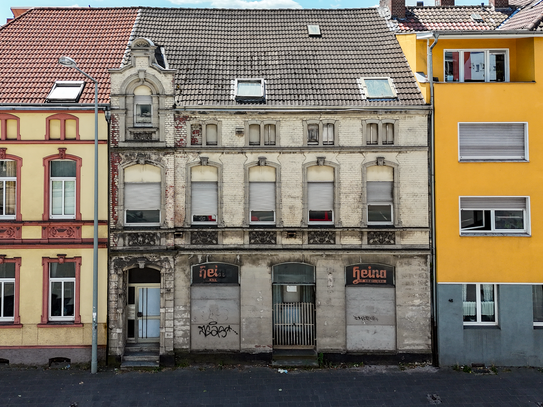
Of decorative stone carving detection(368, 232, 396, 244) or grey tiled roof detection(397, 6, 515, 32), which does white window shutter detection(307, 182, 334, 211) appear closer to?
decorative stone carving detection(368, 232, 396, 244)

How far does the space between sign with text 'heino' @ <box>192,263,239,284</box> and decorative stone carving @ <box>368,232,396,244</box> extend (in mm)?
4763

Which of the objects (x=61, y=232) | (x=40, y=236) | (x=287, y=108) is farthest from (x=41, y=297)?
(x=287, y=108)

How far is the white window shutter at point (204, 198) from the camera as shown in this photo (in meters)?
14.0

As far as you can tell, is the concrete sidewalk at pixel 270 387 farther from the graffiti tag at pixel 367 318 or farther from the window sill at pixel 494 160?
the window sill at pixel 494 160

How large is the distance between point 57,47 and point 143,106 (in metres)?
5.63

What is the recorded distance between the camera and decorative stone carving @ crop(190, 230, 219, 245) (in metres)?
13.8

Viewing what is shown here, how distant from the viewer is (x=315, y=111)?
13906 millimetres

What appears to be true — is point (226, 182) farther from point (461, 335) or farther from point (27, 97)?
point (461, 335)

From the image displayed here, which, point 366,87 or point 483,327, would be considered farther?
point 366,87

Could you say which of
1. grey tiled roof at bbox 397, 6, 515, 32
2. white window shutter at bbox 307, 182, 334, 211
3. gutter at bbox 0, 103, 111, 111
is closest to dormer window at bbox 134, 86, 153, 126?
gutter at bbox 0, 103, 111, 111

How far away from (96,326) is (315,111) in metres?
10.2

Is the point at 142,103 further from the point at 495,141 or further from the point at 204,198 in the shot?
the point at 495,141

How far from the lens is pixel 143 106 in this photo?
13906 millimetres

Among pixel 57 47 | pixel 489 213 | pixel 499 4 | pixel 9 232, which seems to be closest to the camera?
pixel 9 232
